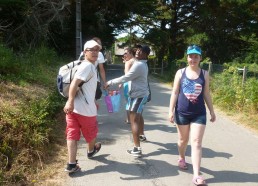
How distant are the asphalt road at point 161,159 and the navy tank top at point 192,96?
0.94 meters

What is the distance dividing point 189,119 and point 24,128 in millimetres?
2370

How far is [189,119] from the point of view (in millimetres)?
4660

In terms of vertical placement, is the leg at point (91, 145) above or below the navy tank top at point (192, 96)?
below

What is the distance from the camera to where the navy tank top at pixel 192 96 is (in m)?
4.58

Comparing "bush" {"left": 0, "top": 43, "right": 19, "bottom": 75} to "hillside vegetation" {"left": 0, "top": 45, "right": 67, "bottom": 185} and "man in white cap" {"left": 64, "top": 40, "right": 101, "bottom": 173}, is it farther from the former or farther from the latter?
"man in white cap" {"left": 64, "top": 40, "right": 101, "bottom": 173}

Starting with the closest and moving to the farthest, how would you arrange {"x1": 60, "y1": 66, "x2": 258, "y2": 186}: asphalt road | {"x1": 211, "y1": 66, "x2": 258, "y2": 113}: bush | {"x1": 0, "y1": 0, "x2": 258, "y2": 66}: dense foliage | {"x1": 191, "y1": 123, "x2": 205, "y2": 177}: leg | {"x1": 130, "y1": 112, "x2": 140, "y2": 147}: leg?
1. {"x1": 191, "y1": 123, "x2": 205, "y2": 177}: leg
2. {"x1": 60, "y1": 66, "x2": 258, "y2": 186}: asphalt road
3. {"x1": 130, "y1": 112, "x2": 140, "y2": 147}: leg
4. {"x1": 211, "y1": 66, "x2": 258, "y2": 113}: bush
5. {"x1": 0, "y1": 0, "x2": 258, "y2": 66}: dense foliage

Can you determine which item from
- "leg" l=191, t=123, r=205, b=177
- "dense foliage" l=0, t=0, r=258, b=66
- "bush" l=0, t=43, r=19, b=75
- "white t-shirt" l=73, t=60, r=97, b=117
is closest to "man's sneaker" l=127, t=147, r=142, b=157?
"white t-shirt" l=73, t=60, r=97, b=117

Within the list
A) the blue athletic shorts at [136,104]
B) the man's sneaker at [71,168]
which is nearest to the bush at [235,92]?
the blue athletic shorts at [136,104]

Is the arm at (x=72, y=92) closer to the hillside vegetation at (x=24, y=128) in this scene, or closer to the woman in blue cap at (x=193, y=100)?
the hillside vegetation at (x=24, y=128)

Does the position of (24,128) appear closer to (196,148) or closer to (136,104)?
(136,104)

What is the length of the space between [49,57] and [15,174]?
955 cm

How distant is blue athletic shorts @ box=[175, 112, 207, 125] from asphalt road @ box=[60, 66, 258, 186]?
30.4 inches

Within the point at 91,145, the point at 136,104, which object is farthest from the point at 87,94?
the point at 136,104

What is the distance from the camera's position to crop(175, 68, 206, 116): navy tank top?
4582 mm
